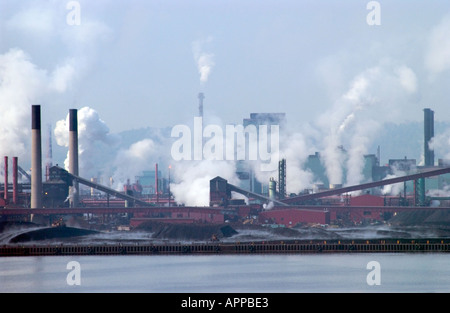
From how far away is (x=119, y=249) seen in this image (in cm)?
8550

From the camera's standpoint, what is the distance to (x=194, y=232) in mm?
98562

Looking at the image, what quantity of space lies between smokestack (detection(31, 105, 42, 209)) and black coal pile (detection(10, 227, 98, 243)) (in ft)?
36.3

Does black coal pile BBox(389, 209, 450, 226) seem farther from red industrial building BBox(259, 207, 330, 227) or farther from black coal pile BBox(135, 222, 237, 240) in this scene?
black coal pile BBox(135, 222, 237, 240)

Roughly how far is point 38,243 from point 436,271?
4305 centimetres

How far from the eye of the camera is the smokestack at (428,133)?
15812 cm

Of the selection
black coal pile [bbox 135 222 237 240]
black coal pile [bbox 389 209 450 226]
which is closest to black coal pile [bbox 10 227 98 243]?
black coal pile [bbox 135 222 237 240]

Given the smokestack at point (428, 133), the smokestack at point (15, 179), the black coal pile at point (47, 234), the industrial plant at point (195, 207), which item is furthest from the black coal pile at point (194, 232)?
the smokestack at point (428, 133)

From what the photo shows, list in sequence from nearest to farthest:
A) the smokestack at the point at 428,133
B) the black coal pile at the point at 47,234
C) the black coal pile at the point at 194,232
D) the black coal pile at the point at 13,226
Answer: the black coal pile at the point at 47,234 → the black coal pile at the point at 194,232 → the black coal pile at the point at 13,226 → the smokestack at the point at 428,133

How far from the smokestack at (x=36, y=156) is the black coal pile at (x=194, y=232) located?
52.1 feet

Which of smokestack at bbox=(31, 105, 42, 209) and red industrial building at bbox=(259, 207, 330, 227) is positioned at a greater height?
smokestack at bbox=(31, 105, 42, 209)

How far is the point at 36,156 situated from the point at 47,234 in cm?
1465

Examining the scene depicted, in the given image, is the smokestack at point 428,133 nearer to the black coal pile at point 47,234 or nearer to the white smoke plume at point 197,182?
the white smoke plume at point 197,182

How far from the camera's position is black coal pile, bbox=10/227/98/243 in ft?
310
